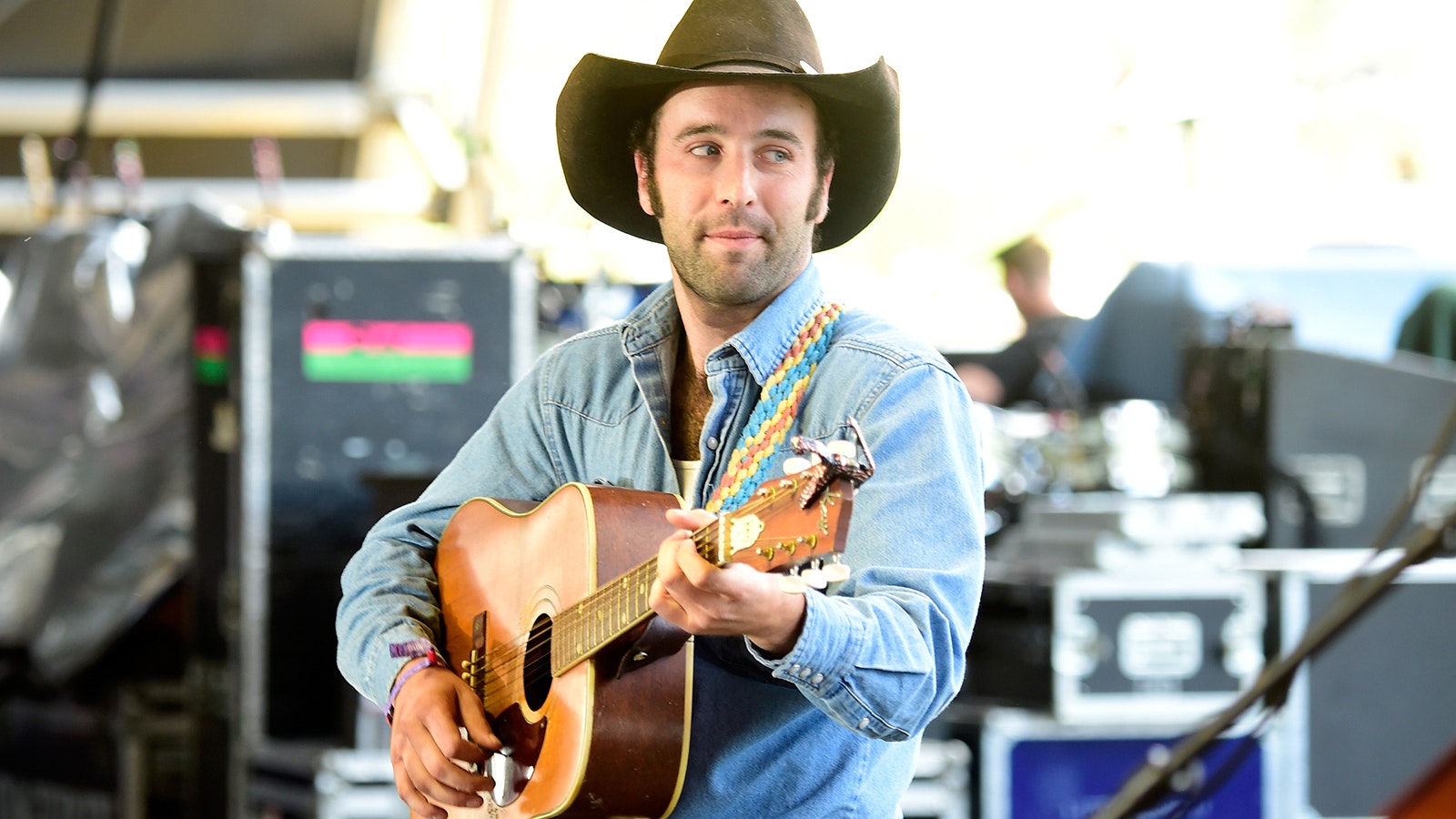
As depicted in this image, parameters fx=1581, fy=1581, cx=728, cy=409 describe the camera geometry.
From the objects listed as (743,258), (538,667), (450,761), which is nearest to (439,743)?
(450,761)

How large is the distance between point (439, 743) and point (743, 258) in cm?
60

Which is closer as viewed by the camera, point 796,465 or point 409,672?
point 796,465

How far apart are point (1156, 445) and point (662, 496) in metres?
2.68

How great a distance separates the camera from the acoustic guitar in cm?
148

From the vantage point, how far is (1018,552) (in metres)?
3.79

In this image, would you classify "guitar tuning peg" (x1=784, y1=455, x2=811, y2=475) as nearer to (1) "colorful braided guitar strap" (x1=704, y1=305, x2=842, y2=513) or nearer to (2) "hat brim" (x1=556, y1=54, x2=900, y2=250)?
(1) "colorful braided guitar strap" (x1=704, y1=305, x2=842, y2=513)

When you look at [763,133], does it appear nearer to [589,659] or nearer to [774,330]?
[774,330]

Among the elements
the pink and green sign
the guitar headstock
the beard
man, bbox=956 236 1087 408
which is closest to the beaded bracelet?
the beard

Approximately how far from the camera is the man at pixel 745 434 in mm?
1361

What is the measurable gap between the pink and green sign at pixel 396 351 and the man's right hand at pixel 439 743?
2023 millimetres

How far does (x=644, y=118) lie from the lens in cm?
177

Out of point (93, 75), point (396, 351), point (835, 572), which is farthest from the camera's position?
point (93, 75)

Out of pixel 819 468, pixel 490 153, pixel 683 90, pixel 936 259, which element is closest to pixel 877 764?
pixel 819 468

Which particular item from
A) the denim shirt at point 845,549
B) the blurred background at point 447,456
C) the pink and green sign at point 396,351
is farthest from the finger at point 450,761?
the pink and green sign at point 396,351
